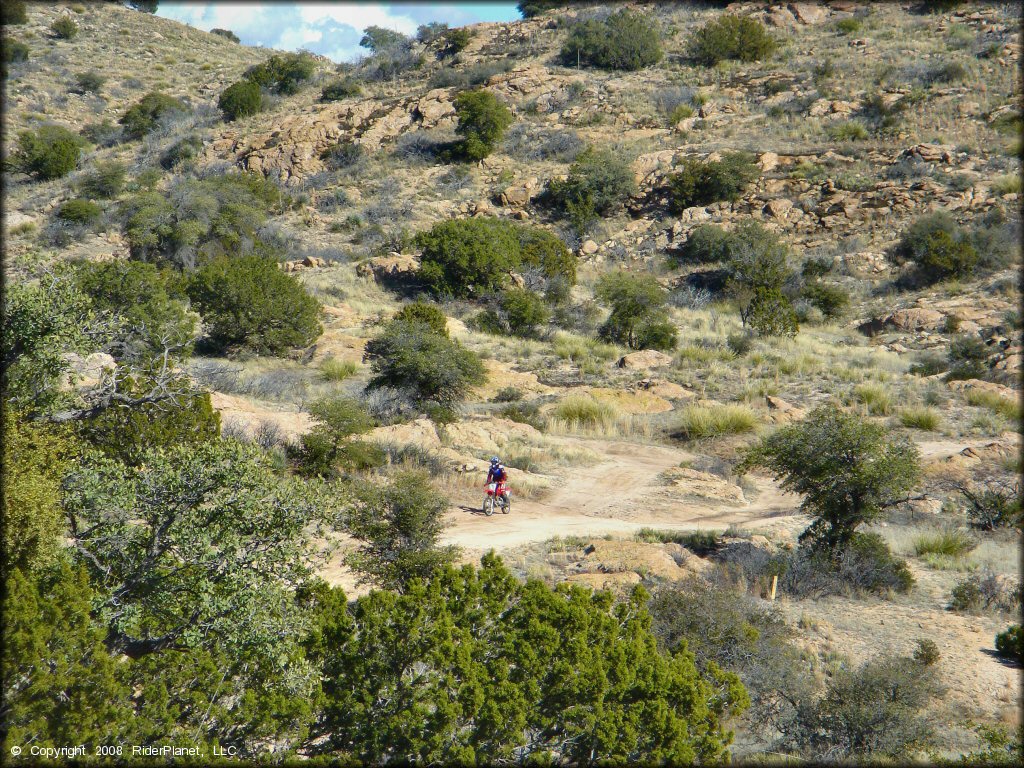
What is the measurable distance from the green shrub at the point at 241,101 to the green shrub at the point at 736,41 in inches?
1195

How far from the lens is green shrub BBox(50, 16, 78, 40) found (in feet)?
200

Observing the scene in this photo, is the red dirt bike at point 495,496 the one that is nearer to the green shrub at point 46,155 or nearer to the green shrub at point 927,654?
the green shrub at point 927,654

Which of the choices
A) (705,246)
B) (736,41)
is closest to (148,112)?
(705,246)

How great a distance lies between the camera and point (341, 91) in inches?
2085

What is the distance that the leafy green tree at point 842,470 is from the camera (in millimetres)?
12484

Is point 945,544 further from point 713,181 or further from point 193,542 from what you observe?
point 713,181

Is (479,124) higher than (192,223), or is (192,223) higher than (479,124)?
(479,124)

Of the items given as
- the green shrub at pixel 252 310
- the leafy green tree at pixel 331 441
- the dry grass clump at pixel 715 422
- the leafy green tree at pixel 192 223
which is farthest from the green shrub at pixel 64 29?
the dry grass clump at pixel 715 422

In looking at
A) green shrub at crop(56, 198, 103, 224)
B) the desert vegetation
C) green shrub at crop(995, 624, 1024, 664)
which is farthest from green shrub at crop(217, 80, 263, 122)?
green shrub at crop(995, 624, 1024, 664)

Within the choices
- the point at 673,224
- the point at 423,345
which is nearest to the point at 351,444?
the point at 423,345

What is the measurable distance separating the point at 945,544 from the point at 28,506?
14279 millimetres

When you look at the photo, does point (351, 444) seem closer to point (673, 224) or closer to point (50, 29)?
point (673, 224)

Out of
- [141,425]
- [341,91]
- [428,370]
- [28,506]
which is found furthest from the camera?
[341,91]

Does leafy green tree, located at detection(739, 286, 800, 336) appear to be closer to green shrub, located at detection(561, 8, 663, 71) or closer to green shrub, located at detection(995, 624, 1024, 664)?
green shrub, located at detection(995, 624, 1024, 664)
